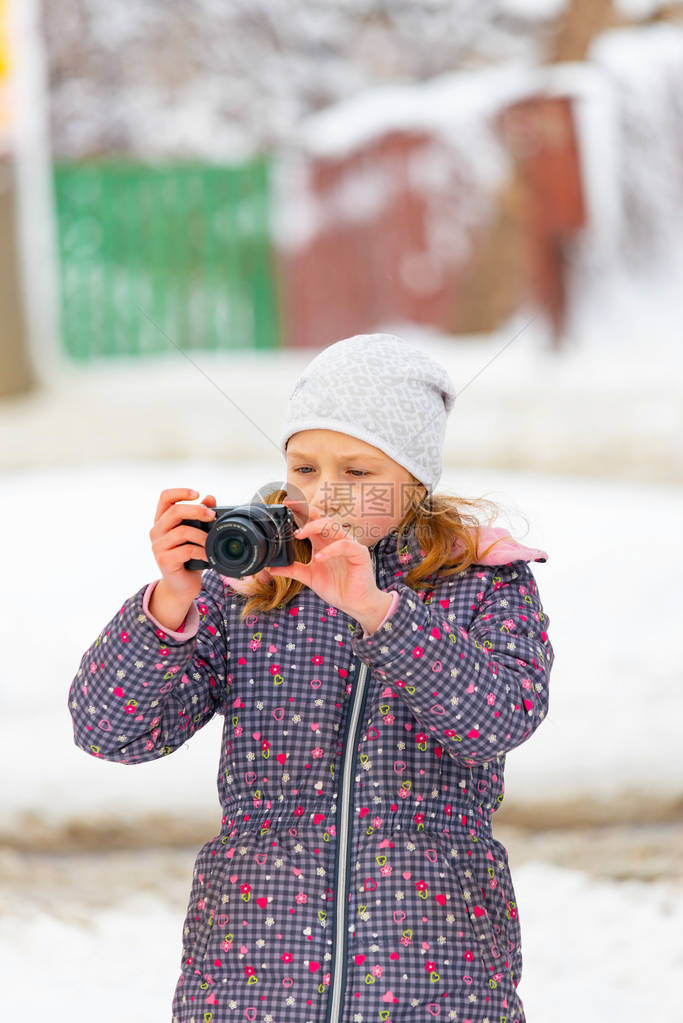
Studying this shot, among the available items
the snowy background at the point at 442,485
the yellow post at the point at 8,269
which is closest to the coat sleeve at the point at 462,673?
the snowy background at the point at 442,485

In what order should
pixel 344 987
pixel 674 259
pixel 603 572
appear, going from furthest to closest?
pixel 674 259, pixel 603 572, pixel 344 987

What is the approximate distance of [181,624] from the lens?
1.02 meters

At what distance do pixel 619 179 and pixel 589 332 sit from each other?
45 cm

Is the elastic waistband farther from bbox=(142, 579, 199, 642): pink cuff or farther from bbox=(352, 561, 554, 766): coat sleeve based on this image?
bbox=(142, 579, 199, 642): pink cuff

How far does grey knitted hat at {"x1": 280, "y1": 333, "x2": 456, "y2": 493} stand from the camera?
1.10 m

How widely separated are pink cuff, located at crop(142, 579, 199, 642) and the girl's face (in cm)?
14

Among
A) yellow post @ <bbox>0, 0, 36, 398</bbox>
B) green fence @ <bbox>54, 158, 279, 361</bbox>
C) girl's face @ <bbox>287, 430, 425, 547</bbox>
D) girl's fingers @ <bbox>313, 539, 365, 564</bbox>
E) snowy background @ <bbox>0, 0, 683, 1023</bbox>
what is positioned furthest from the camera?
green fence @ <bbox>54, 158, 279, 361</bbox>

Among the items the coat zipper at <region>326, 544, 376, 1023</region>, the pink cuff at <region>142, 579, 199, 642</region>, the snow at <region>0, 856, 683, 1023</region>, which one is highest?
the pink cuff at <region>142, 579, 199, 642</region>

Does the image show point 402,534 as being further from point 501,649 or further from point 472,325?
point 472,325

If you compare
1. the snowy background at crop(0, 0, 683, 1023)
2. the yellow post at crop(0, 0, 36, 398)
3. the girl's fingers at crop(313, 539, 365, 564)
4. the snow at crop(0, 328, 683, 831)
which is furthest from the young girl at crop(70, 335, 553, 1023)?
the yellow post at crop(0, 0, 36, 398)

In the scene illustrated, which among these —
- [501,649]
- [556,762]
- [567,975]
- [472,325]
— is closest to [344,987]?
[501,649]

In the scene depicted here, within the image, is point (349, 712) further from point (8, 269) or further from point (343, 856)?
point (8, 269)

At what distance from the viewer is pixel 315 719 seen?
1066mm

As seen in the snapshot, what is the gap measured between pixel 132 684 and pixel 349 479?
25 cm
